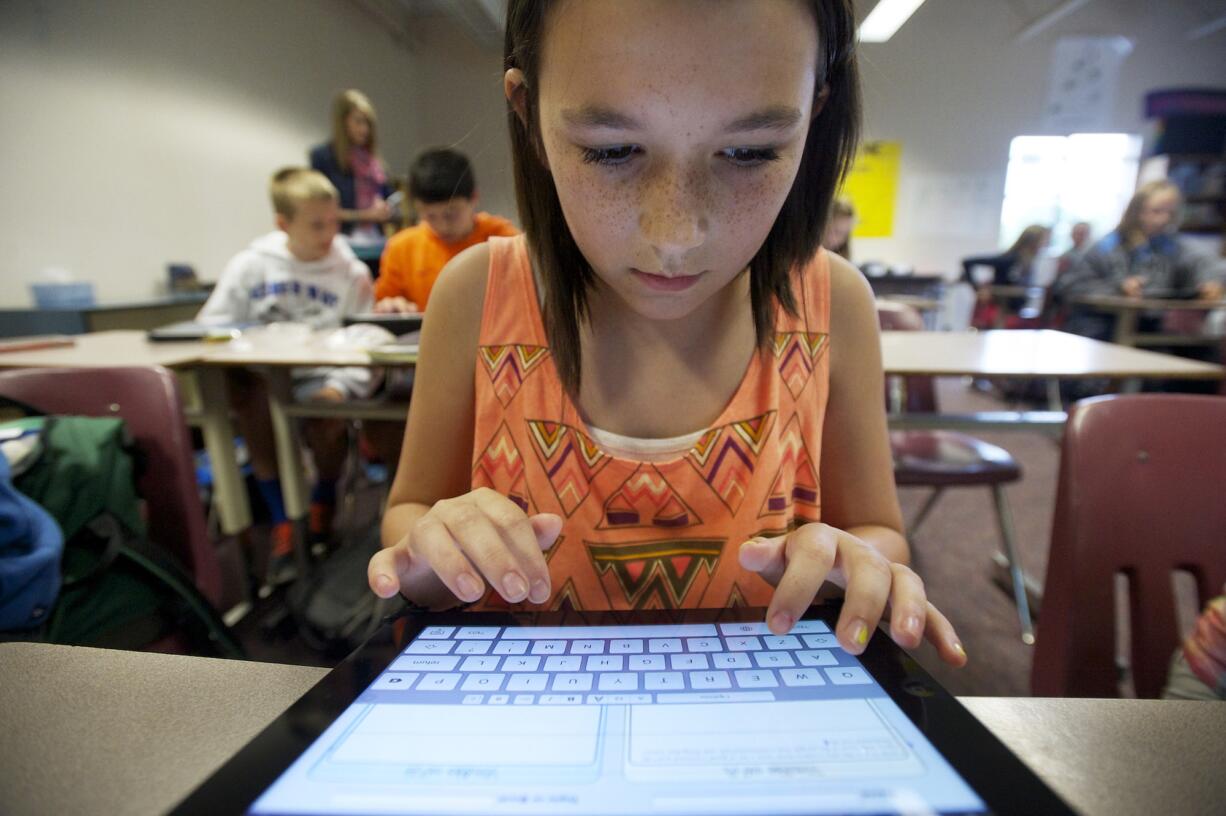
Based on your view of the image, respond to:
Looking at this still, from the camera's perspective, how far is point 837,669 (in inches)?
11.1

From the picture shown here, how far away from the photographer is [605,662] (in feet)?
0.94

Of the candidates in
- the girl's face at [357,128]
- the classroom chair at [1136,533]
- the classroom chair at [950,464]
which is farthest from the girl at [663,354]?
the girl's face at [357,128]

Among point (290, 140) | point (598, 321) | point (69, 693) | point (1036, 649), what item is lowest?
point (1036, 649)

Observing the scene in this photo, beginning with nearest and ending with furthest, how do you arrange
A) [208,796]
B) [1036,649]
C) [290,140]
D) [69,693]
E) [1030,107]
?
[208,796], [69,693], [1036,649], [290,140], [1030,107]

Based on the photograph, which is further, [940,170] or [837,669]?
[940,170]

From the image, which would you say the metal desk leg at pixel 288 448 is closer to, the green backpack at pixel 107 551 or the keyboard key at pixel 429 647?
the green backpack at pixel 107 551

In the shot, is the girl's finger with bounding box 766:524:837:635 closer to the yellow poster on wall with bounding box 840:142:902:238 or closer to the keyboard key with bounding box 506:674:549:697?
the keyboard key with bounding box 506:674:549:697

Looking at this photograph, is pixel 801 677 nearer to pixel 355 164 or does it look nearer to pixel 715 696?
pixel 715 696

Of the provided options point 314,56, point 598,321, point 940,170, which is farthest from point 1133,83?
point 598,321

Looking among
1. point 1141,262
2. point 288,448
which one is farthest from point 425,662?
point 1141,262

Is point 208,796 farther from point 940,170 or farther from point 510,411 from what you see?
Answer: point 940,170

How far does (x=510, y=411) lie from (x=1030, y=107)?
7044 millimetres

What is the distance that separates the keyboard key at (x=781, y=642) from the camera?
0.99ft

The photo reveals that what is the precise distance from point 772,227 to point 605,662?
1.31 feet
